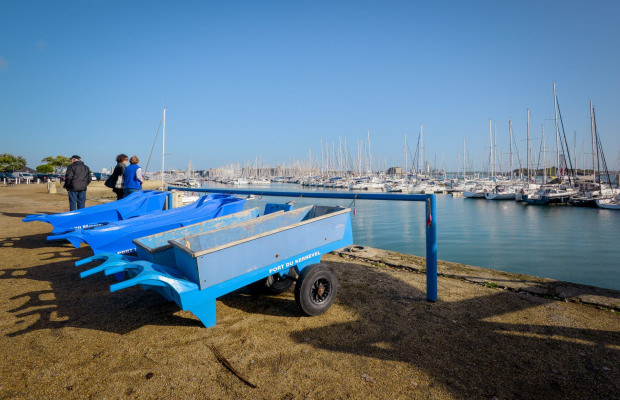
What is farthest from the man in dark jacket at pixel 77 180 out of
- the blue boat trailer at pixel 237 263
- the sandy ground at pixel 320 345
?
the blue boat trailer at pixel 237 263

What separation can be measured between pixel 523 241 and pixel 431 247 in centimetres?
2004

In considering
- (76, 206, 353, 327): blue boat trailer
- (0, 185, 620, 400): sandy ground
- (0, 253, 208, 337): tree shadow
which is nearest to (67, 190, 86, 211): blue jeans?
(0, 253, 208, 337): tree shadow

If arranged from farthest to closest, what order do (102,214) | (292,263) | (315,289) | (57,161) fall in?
1. (57,161)
2. (102,214)
3. (315,289)
4. (292,263)

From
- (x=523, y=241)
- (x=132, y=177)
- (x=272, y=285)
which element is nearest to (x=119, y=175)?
(x=132, y=177)

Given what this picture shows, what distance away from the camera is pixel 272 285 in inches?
177

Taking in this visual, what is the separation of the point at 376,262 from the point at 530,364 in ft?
11.9

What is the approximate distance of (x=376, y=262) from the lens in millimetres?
6410

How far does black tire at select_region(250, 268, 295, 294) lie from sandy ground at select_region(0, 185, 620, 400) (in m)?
0.14

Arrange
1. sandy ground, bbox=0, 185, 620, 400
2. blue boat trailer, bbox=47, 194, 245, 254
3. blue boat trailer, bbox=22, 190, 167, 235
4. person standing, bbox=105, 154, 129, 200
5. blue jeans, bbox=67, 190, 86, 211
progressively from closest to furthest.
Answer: sandy ground, bbox=0, 185, 620, 400
blue boat trailer, bbox=47, 194, 245, 254
blue boat trailer, bbox=22, 190, 167, 235
person standing, bbox=105, 154, 129, 200
blue jeans, bbox=67, 190, 86, 211

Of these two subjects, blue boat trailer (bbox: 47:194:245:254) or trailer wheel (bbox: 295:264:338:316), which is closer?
trailer wheel (bbox: 295:264:338:316)

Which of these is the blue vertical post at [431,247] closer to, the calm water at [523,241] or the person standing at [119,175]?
the calm water at [523,241]

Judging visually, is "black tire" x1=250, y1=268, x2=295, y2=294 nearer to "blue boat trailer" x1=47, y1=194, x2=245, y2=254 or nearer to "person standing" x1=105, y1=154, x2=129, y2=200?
"blue boat trailer" x1=47, y1=194, x2=245, y2=254

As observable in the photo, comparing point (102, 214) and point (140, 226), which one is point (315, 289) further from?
point (102, 214)

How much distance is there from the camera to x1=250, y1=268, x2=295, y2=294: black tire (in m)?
4.46
